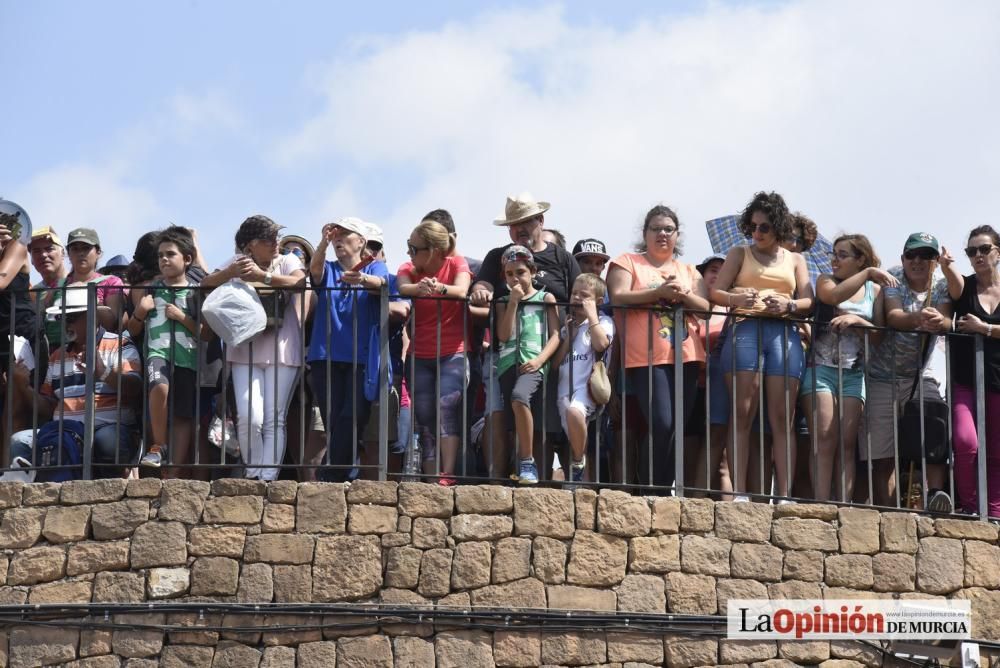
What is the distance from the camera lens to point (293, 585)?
9.49 metres

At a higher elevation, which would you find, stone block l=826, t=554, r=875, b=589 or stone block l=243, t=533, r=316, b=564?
stone block l=243, t=533, r=316, b=564

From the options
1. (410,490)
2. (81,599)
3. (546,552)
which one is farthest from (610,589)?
(81,599)

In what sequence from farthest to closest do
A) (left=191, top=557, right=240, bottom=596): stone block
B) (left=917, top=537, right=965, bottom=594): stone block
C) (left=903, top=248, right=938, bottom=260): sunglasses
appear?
(left=903, top=248, right=938, bottom=260): sunglasses, (left=917, top=537, right=965, bottom=594): stone block, (left=191, top=557, right=240, bottom=596): stone block

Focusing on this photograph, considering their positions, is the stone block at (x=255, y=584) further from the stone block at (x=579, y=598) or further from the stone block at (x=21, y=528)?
the stone block at (x=579, y=598)

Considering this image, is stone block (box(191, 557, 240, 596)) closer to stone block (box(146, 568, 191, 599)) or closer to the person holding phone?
stone block (box(146, 568, 191, 599))

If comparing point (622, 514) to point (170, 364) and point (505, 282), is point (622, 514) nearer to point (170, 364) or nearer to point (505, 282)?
point (505, 282)

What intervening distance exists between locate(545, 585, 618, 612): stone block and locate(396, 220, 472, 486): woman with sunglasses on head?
0.84 metres

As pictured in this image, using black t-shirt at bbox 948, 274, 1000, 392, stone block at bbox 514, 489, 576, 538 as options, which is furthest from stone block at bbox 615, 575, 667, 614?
black t-shirt at bbox 948, 274, 1000, 392

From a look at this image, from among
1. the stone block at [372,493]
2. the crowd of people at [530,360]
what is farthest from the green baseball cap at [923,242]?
the stone block at [372,493]

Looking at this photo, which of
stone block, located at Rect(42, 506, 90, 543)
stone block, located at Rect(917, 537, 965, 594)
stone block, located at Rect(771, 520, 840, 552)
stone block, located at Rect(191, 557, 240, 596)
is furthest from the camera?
stone block, located at Rect(917, 537, 965, 594)

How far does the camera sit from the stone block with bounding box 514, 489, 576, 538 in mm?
9680

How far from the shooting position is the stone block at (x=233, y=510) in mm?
9602

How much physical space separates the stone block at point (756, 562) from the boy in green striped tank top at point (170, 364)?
9.73 feet

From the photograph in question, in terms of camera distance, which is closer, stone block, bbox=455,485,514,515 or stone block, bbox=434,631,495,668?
stone block, bbox=434,631,495,668
